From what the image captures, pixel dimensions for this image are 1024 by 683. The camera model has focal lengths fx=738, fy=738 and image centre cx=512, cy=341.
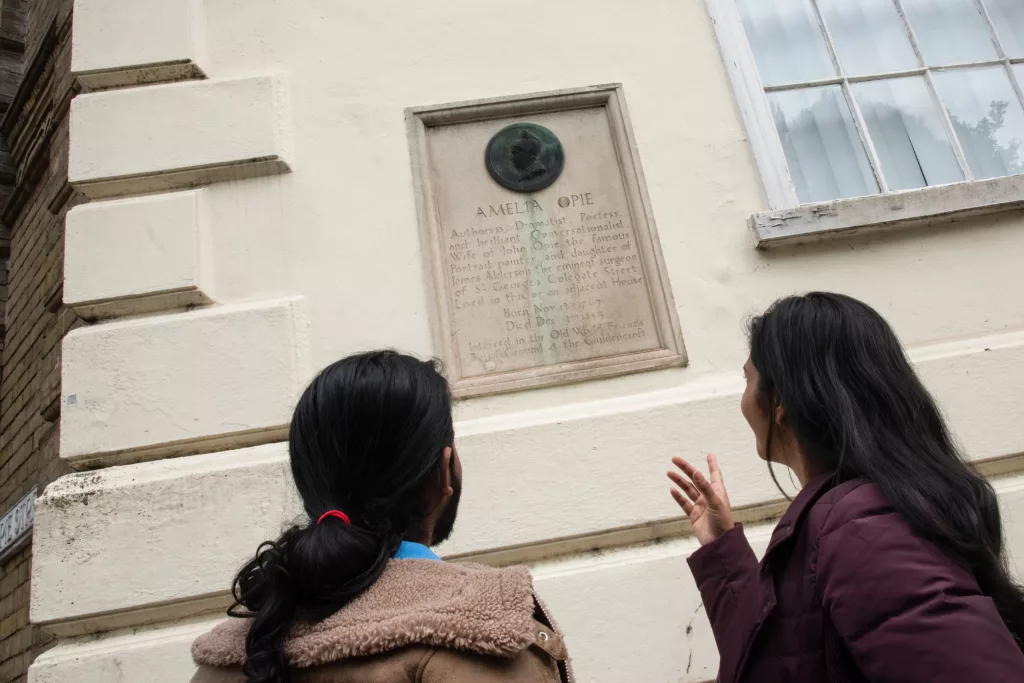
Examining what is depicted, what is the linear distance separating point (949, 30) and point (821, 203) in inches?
A: 51.6

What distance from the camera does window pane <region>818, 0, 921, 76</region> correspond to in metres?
3.21

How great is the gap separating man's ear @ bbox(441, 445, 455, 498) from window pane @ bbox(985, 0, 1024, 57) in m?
3.35

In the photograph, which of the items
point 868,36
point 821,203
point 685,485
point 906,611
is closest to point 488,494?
point 685,485

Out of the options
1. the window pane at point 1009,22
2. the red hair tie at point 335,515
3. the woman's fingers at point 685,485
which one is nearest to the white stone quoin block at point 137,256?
the red hair tie at point 335,515

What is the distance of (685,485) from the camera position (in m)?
1.61

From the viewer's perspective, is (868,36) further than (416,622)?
Yes

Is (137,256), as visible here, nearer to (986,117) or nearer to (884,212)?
(884,212)

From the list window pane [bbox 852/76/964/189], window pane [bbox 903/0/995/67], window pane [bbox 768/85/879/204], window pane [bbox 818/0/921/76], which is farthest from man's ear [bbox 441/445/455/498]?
window pane [bbox 903/0/995/67]

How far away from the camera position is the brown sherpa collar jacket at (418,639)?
3.40ft

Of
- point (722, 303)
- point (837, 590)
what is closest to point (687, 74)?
point (722, 303)

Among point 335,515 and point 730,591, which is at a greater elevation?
point 335,515

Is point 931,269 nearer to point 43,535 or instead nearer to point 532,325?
point 532,325

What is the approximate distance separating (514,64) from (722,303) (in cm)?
127

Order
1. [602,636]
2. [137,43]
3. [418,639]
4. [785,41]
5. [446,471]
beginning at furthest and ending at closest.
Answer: [785,41] → [137,43] → [602,636] → [446,471] → [418,639]
